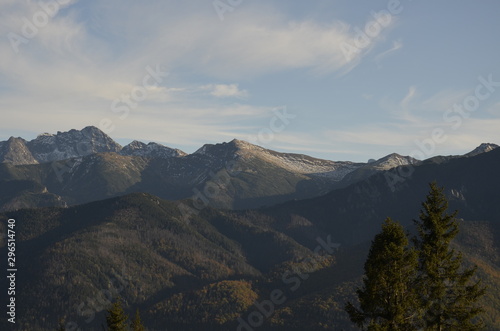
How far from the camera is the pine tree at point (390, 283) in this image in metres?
41.7

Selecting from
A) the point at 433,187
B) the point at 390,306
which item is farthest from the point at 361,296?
the point at 433,187

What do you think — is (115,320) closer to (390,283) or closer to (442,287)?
(390,283)

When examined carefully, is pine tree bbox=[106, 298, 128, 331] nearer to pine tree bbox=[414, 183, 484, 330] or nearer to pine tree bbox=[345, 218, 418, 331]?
pine tree bbox=[345, 218, 418, 331]

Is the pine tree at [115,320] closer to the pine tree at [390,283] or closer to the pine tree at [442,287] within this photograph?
the pine tree at [390,283]

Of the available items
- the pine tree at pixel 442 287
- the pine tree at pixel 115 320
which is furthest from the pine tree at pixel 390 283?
the pine tree at pixel 115 320

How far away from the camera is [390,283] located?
41812 millimetres

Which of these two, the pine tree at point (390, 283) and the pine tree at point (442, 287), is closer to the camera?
the pine tree at point (390, 283)

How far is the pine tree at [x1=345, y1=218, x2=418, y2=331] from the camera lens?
41.7 meters

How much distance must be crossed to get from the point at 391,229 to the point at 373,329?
8922 millimetres

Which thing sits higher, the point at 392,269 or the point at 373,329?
the point at 392,269

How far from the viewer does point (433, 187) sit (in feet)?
160

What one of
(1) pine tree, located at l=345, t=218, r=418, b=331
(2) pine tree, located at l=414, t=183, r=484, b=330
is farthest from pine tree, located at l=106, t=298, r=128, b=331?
(2) pine tree, located at l=414, t=183, r=484, b=330

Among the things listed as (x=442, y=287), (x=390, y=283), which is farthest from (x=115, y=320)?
(x=442, y=287)

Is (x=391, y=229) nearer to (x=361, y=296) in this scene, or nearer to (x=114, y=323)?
(x=361, y=296)
